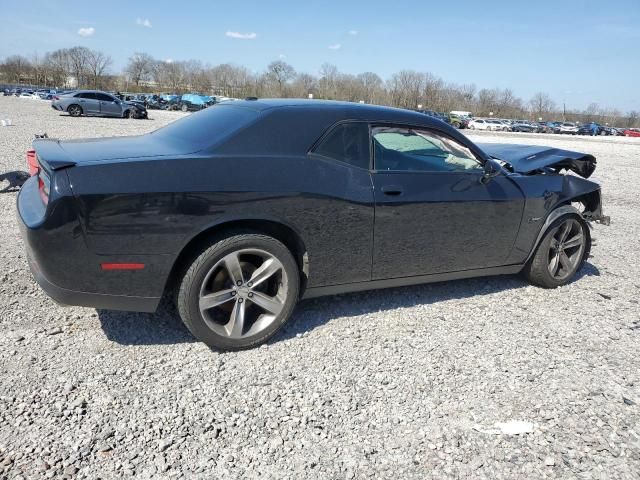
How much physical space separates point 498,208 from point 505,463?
2.19 meters

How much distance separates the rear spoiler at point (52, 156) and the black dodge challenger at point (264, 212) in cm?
1

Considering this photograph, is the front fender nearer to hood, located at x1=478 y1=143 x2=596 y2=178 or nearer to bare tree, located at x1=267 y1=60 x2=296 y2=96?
hood, located at x1=478 y1=143 x2=596 y2=178

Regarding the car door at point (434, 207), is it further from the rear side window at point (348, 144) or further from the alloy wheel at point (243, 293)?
the alloy wheel at point (243, 293)

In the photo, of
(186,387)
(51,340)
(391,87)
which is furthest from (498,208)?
(391,87)

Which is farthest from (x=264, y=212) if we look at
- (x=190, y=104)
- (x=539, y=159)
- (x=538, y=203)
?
(x=190, y=104)

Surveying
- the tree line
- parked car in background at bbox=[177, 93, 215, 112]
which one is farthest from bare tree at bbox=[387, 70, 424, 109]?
parked car in background at bbox=[177, 93, 215, 112]

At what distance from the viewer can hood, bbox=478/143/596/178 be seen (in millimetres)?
4543

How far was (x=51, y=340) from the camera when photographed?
3152 millimetres

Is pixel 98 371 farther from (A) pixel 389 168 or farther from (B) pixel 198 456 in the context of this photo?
(A) pixel 389 168

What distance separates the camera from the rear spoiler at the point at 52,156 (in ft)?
8.77

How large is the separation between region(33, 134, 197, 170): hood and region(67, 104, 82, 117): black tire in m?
27.7

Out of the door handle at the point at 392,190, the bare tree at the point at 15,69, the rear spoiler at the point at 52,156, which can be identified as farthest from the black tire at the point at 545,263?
the bare tree at the point at 15,69

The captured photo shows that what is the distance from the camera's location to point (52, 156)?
2887 millimetres

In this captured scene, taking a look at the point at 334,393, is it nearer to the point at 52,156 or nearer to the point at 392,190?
the point at 392,190
